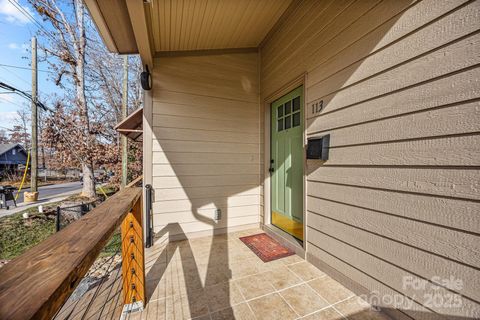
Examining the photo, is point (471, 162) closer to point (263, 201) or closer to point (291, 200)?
point (291, 200)

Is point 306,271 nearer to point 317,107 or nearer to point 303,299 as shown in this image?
point 303,299

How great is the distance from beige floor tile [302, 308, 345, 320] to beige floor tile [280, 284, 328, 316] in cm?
3

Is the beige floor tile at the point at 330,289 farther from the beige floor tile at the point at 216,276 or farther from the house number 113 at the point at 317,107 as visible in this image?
the house number 113 at the point at 317,107

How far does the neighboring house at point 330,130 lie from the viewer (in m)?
1.12

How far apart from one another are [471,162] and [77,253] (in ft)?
5.82

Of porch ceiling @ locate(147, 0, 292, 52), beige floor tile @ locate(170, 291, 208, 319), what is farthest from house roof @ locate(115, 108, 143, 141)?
beige floor tile @ locate(170, 291, 208, 319)

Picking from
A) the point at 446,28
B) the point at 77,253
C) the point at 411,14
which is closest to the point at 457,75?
the point at 446,28

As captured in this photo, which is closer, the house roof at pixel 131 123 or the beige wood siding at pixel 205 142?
the beige wood siding at pixel 205 142

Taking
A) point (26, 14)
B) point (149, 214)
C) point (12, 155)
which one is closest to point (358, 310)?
point (149, 214)

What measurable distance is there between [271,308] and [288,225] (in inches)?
60.5

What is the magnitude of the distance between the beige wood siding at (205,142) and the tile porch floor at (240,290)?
2.31 ft

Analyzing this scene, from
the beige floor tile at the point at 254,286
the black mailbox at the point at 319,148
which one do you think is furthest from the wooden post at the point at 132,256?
the black mailbox at the point at 319,148

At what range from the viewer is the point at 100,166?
688 cm

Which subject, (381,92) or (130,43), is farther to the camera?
(130,43)
